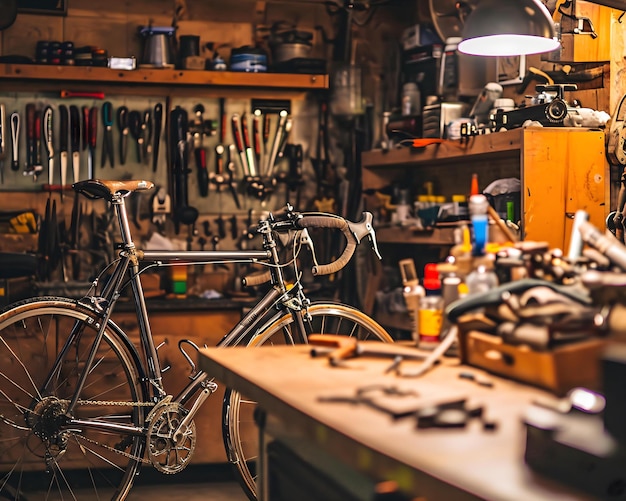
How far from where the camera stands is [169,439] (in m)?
3.53

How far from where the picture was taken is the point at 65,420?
348cm

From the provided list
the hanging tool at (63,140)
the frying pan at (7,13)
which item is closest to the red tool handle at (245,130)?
the hanging tool at (63,140)

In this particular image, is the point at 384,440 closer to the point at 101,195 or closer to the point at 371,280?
the point at 101,195

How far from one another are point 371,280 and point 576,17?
1941 mm

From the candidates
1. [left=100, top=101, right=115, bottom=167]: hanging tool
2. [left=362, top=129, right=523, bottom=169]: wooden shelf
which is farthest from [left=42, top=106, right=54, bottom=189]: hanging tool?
[left=362, top=129, right=523, bottom=169]: wooden shelf

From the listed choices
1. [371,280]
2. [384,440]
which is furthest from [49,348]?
[384,440]

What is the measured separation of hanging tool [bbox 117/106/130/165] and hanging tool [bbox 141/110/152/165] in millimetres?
92

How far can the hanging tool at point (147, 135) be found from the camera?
520cm

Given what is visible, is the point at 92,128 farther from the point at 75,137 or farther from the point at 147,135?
the point at 147,135

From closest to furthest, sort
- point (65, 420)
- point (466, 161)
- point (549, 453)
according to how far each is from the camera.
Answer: point (549, 453) < point (65, 420) < point (466, 161)

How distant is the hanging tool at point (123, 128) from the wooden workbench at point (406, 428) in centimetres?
327

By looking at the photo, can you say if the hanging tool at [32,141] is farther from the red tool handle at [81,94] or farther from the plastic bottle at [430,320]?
the plastic bottle at [430,320]

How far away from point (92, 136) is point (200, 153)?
60cm

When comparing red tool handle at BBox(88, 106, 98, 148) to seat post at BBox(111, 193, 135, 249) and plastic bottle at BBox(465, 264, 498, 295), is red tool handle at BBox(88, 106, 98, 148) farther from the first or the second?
plastic bottle at BBox(465, 264, 498, 295)
